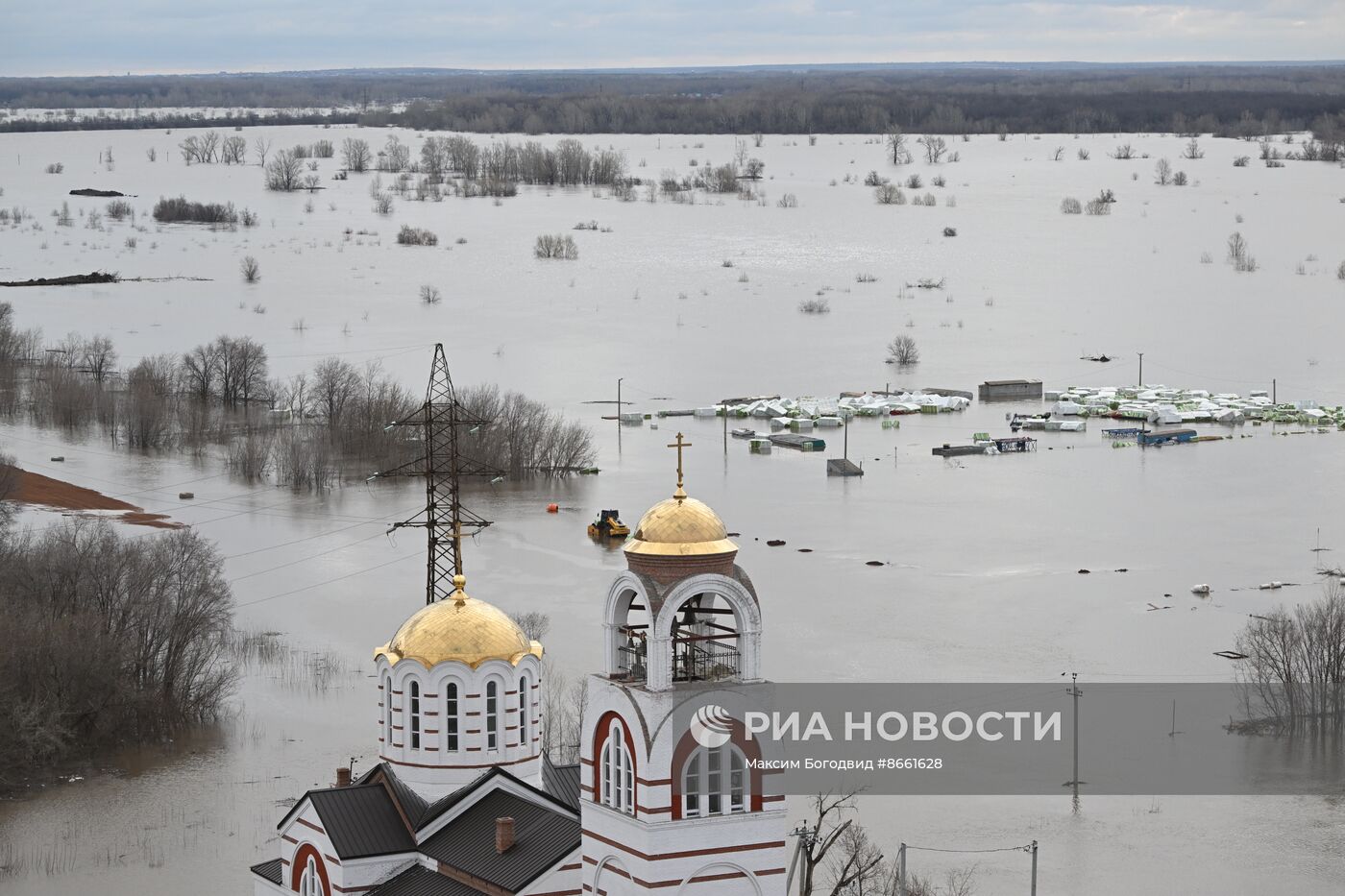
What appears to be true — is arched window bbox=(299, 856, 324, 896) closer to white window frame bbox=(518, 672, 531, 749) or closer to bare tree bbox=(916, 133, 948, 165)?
white window frame bbox=(518, 672, 531, 749)

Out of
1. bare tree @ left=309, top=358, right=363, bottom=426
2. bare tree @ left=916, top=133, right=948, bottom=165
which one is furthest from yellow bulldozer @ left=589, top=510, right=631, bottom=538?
bare tree @ left=916, top=133, right=948, bottom=165

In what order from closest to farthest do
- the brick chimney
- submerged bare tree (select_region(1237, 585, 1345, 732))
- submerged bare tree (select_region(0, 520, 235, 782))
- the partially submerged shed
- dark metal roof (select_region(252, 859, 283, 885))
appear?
the brick chimney, dark metal roof (select_region(252, 859, 283, 885)), submerged bare tree (select_region(0, 520, 235, 782)), submerged bare tree (select_region(1237, 585, 1345, 732)), the partially submerged shed

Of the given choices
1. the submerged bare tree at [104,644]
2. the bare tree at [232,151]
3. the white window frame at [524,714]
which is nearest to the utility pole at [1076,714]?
the white window frame at [524,714]

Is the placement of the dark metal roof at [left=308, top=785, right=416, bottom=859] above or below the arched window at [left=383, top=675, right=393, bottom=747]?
below

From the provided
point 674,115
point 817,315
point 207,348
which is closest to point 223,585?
point 207,348

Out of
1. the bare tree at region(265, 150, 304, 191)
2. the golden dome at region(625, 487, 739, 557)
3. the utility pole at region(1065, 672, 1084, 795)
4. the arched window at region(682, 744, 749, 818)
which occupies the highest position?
the bare tree at region(265, 150, 304, 191)

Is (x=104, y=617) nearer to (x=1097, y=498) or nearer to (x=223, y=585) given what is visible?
(x=223, y=585)

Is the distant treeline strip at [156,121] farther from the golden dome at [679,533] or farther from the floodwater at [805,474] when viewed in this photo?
the golden dome at [679,533]
